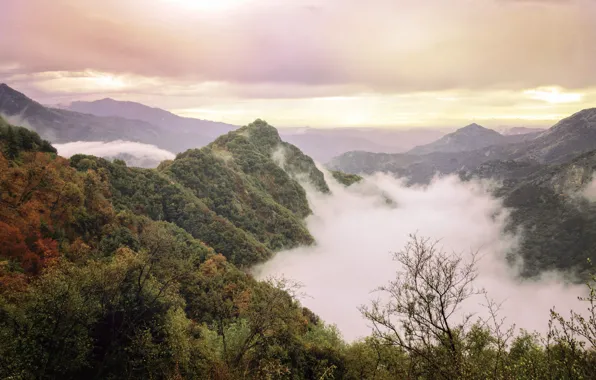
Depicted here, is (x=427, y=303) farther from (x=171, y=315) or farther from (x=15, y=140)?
(x=15, y=140)

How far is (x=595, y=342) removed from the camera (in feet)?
45.7

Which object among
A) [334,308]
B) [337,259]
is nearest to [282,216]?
[334,308]

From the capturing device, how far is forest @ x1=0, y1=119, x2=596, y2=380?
19828 millimetres

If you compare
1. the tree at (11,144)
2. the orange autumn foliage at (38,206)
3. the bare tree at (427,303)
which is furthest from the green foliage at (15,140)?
the bare tree at (427,303)

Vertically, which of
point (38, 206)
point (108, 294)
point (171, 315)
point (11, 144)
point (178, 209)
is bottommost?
point (178, 209)

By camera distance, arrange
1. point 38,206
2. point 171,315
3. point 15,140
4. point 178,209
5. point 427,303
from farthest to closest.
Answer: point 178,209
point 15,140
point 38,206
point 171,315
point 427,303

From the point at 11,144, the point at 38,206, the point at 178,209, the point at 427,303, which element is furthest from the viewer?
the point at 178,209

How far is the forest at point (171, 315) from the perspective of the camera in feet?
65.1

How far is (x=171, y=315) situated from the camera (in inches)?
1373

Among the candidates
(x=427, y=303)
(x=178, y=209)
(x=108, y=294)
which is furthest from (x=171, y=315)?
(x=178, y=209)

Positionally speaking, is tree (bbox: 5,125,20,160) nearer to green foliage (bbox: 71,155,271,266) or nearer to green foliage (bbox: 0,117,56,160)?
green foliage (bbox: 0,117,56,160)

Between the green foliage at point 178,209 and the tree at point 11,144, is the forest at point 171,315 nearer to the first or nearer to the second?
the tree at point 11,144

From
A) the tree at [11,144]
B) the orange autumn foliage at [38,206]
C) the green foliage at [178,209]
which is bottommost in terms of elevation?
the green foliage at [178,209]

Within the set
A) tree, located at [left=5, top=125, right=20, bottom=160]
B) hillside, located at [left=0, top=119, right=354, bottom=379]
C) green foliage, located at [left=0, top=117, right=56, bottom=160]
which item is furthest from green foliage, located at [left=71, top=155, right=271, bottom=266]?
tree, located at [left=5, top=125, right=20, bottom=160]
